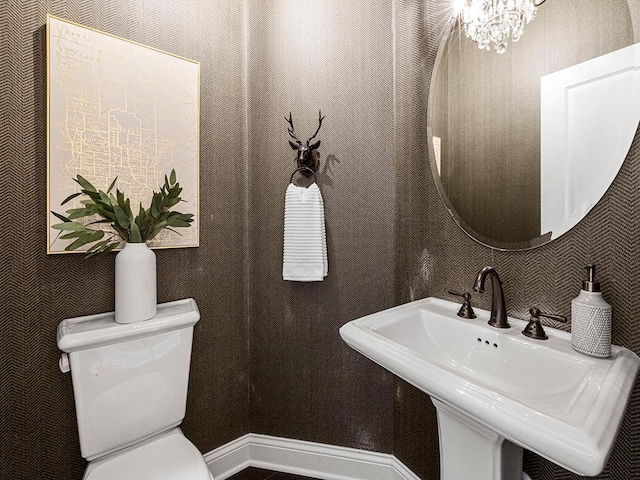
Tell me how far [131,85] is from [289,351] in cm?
130

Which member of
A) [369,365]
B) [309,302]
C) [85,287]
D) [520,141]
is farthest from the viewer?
[309,302]

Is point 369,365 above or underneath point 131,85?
underneath

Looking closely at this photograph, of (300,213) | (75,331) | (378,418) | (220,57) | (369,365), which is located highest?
(220,57)

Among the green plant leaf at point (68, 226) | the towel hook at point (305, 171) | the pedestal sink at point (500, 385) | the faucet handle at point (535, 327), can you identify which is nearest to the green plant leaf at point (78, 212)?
the green plant leaf at point (68, 226)

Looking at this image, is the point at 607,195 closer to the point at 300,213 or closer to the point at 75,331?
the point at 300,213

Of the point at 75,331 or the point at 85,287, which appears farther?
the point at 85,287

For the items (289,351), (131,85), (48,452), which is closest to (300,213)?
(289,351)

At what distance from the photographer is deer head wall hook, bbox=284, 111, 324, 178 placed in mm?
1388

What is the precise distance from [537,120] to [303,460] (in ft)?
5.44

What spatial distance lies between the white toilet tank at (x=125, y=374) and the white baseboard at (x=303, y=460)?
49 centimetres

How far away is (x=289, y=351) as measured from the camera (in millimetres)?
1481

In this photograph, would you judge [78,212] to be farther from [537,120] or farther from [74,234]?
[537,120]

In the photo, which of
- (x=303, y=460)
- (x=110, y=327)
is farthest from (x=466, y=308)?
(x=110, y=327)

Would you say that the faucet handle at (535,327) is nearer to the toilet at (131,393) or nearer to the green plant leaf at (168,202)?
the toilet at (131,393)
